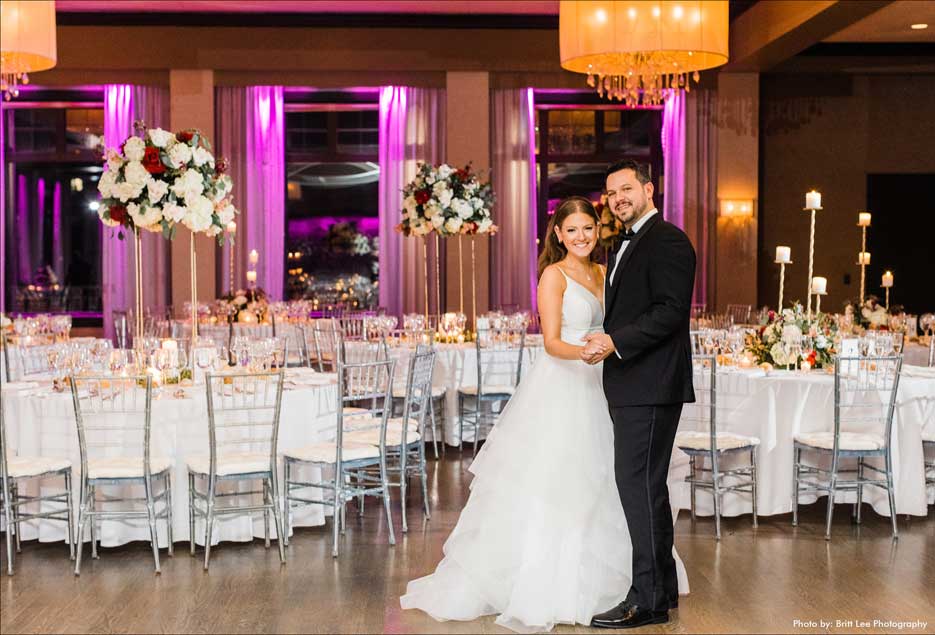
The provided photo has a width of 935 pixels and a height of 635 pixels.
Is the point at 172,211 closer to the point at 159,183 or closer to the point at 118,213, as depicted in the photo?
the point at 159,183

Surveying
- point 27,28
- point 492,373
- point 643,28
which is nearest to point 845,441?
point 492,373

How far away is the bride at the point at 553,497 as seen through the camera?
458 centimetres

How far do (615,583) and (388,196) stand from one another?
10310mm

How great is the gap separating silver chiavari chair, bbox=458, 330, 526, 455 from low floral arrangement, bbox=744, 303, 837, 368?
220cm

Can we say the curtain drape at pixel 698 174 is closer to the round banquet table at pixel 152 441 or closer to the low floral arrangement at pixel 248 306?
the low floral arrangement at pixel 248 306

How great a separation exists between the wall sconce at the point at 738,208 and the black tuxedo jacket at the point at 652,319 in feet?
33.1

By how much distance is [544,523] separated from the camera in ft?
15.3

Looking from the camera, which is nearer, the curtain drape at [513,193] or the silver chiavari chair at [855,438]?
the silver chiavari chair at [855,438]

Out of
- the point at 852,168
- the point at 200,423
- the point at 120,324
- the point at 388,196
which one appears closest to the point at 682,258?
the point at 200,423

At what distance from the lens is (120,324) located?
1184cm

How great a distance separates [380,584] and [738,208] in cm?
1008

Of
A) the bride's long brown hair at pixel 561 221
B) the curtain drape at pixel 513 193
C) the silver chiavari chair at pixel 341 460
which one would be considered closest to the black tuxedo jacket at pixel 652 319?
the bride's long brown hair at pixel 561 221

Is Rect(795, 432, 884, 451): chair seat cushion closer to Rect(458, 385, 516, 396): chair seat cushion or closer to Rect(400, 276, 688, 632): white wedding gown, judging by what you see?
Rect(400, 276, 688, 632): white wedding gown

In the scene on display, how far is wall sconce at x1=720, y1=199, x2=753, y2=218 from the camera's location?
14.2 m
